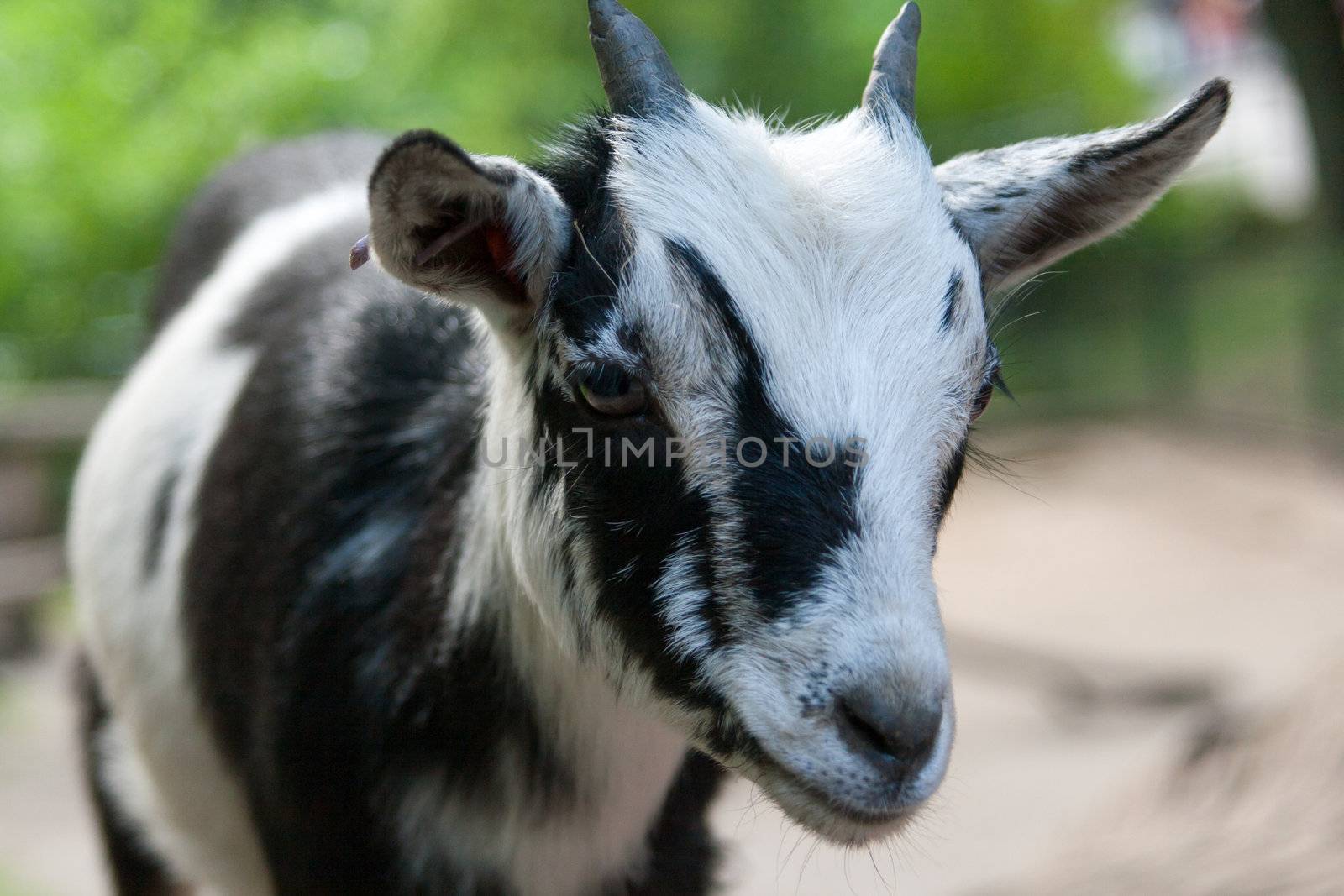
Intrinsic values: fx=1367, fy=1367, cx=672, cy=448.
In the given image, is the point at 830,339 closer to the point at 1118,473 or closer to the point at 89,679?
the point at 89,679

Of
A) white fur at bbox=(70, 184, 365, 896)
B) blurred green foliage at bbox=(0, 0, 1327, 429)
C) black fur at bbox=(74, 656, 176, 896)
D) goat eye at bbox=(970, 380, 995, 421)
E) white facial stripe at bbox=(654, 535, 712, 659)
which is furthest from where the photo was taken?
blurred green foliage at bbox=(0, 0, 1327, 429)

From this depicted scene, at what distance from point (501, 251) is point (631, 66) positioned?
489mm

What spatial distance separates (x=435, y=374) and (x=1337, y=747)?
3563mm

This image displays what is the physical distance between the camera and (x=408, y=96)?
1293cm

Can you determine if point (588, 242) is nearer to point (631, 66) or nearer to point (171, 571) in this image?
point (631, 66)

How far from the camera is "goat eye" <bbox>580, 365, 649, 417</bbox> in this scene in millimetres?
2373

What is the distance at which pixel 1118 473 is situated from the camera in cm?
1266

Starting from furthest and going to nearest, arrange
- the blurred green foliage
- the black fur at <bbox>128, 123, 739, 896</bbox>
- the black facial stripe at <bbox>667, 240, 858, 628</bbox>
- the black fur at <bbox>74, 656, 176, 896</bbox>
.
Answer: the blurred green foliage < the black fur at <bbox>74, 656, 176, 896</bbox> < the black fur at <bbox>128, 123, 739, 896</bbox> < the black facial stripe at <bbox>667, 240, 858, 628</bbox>

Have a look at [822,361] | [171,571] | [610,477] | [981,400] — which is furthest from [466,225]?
[171,571]

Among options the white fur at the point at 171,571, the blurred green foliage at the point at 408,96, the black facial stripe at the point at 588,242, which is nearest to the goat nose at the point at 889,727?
the black facial stripe at the point at 588,242

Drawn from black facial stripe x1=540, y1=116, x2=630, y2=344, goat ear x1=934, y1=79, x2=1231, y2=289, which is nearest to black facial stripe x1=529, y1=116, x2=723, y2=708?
black facial stripe x1=540, y1=116, x2=630, y2=344

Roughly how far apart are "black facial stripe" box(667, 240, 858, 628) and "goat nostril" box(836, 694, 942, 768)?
194mm

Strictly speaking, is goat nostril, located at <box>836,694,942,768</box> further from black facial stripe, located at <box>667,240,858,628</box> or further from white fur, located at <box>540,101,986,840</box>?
black facial stripe, located at <box>667,240,858,628</box>

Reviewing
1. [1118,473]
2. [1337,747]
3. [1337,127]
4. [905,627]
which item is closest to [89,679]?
[905,627]
